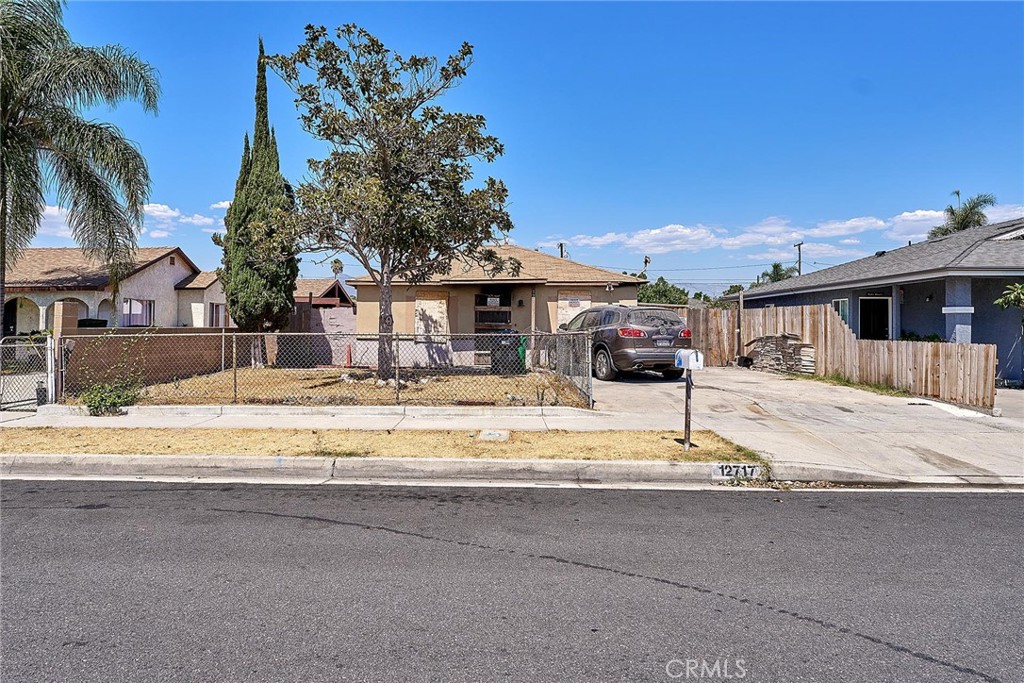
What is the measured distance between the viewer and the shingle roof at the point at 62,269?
1954 centimetres

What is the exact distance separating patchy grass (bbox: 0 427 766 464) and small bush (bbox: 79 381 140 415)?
4.07 ft

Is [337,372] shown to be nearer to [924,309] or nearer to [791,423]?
[791,423]

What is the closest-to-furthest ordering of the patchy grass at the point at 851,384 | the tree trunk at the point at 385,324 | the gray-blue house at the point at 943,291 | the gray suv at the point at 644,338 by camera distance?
the patchy grass at the point at 851,384 → the gray suv at the point at 644,338 → the gray-blue house at the point at 943,291 → the tree trunk at the point at 385,324

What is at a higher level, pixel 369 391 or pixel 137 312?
pixel 137 312

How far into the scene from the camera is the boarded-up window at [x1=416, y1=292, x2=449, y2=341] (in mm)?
19312

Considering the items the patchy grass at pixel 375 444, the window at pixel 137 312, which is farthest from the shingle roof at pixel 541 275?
the patchy grass at pixel 375 444

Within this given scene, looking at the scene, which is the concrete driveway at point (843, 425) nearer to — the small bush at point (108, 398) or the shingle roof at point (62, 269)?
the small bush at point (108, 398)

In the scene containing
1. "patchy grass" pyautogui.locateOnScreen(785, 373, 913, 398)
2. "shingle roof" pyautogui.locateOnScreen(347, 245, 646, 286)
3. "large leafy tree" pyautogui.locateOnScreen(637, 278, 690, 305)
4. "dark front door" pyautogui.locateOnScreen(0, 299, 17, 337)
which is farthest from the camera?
"large leafy tree" pyautogui.locateOnScreen(637, 278, 690, 305)

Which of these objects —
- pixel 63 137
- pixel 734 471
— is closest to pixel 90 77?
pixel 63 137

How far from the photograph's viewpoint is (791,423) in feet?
32.2

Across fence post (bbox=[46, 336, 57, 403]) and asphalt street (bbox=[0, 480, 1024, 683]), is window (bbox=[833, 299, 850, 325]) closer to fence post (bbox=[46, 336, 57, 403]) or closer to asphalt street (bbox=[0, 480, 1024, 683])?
asphalt street (bbox=[0, 480, 1024, 683])

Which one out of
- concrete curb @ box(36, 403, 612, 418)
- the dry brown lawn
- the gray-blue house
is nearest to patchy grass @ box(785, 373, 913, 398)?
the gray-blue house

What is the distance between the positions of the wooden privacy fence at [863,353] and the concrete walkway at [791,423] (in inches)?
20.0

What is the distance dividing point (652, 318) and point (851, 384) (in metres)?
5.23
